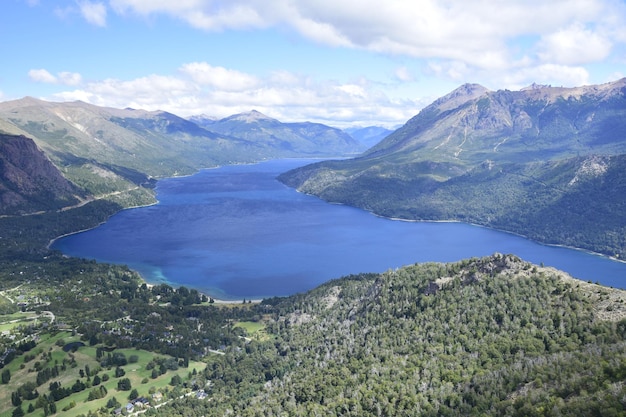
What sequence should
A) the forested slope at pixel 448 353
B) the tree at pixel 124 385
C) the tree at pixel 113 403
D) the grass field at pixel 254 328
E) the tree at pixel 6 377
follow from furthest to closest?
the grass field at pixel 254 328 → the tree at pixel 6 377 → the tree at pixel 124 385 → the tree at pixel 113 403 → the forested slope at pixel 448 353

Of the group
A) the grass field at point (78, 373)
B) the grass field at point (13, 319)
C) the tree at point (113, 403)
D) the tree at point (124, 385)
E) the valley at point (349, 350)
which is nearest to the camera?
the valley at point (349, 350)

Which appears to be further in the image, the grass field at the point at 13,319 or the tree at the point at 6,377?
the grass field at the point at 13,319

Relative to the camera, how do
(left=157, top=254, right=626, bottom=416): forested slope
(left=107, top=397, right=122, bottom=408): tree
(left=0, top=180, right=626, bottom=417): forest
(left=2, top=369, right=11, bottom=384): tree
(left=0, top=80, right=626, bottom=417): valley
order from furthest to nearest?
(left=2, top=369, right=11, bottom=384): tree < (left=107, top=397, right=122, bottom=408): tree < (left=0, top=80, right=626, bottom=417): valley < (left=0, top=180, right=626, bottom=417): forest < (left=157, top=254, right=626, bottom=416): forested slope

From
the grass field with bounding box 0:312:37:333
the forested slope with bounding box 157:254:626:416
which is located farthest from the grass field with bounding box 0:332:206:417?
the grass field with bounding box 0:312:37:333

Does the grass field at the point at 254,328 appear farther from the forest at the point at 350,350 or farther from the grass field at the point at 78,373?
the grass field at the point at 78,373

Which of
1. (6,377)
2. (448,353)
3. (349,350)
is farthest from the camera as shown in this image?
(6,377)

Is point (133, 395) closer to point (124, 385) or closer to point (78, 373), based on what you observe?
point (124, 385)

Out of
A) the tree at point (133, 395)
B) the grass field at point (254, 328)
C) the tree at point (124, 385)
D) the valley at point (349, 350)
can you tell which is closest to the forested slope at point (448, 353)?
the valley at point (349, 350)

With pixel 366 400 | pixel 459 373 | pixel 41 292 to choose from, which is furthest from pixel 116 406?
pixel 41 292

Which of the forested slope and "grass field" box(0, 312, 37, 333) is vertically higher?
the forested slope

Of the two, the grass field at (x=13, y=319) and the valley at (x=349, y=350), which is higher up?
the valley at (x=349, y=350)

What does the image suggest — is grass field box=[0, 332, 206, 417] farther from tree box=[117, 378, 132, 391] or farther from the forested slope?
Answer: the forested slope

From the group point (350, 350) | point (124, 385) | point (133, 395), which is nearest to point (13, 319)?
point (124, 385)

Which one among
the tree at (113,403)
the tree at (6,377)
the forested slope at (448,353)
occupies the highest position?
the forested slope at (448,353)
